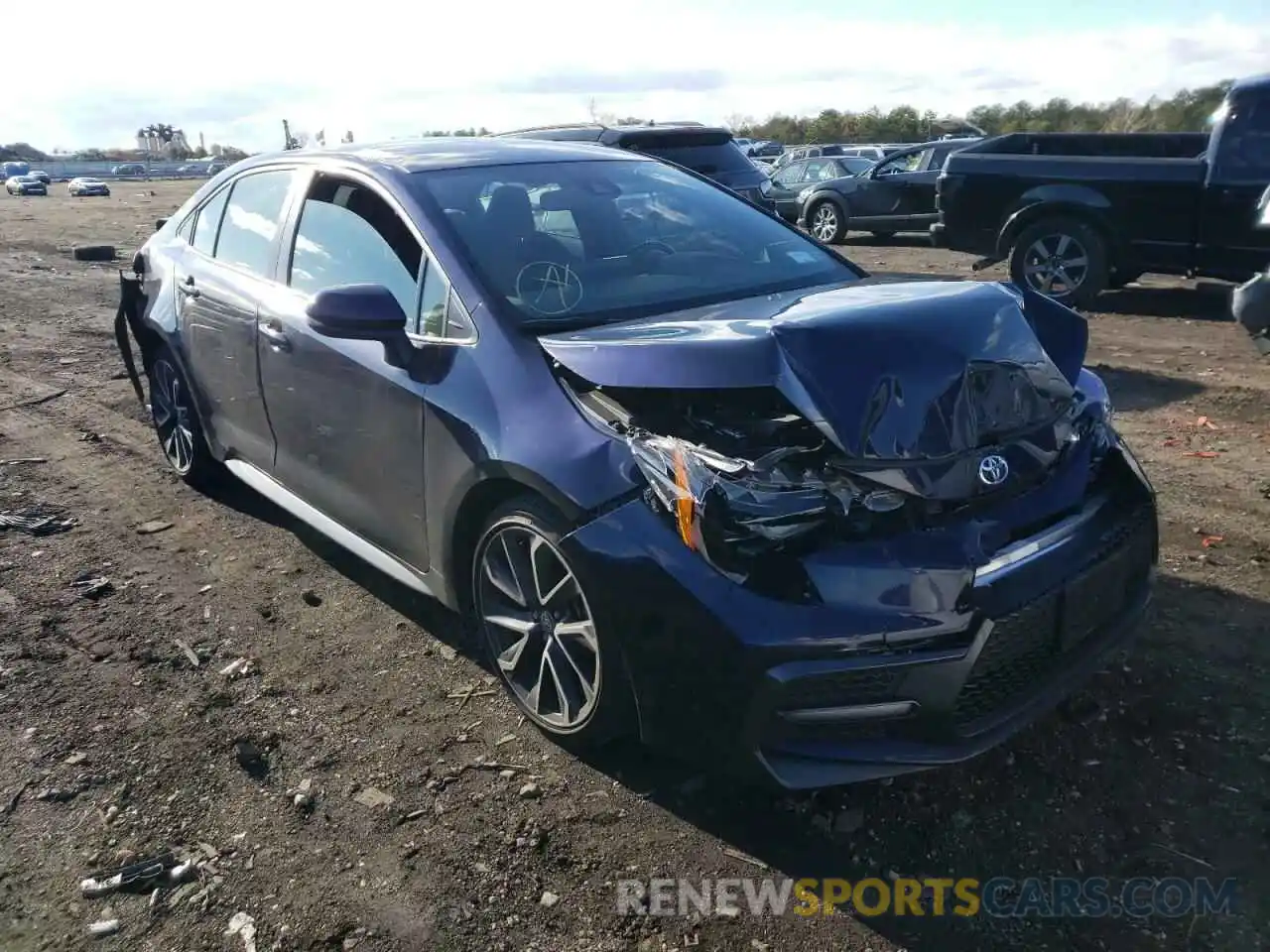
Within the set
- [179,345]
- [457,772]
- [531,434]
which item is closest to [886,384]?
[531,434]

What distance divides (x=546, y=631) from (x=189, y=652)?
166cm

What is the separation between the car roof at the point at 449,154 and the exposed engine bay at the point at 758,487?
1627 mm

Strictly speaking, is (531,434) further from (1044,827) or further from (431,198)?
(1044,827)

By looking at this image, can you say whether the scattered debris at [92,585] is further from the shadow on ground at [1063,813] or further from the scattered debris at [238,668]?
the shadow on ground at [1063,813]

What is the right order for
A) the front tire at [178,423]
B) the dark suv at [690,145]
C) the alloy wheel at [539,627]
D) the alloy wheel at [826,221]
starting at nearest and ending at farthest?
the alloy wheel at [539,627] < the front tire at [178,423] < the dark suv at [690,145] < the alloy wheel at [826,221]

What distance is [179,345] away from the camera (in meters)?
5.13

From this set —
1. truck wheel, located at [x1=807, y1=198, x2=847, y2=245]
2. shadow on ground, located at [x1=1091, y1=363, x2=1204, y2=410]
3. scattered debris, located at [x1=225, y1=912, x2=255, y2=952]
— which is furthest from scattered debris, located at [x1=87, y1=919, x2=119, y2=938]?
truck wheel, located at [x1=807, y1=198, x2=847, y2=245]

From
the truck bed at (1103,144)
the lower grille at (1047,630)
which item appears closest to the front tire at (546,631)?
the lower grille at (1047,630)

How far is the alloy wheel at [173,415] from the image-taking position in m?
5.41

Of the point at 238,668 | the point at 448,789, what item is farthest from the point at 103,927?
the point at 238,668

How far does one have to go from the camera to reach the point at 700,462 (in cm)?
262

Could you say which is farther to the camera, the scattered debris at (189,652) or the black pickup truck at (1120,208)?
the black pickup truck at (1120,208)

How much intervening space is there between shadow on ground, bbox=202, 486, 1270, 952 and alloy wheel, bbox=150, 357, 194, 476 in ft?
11.1

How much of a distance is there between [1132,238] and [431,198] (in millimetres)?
7925
